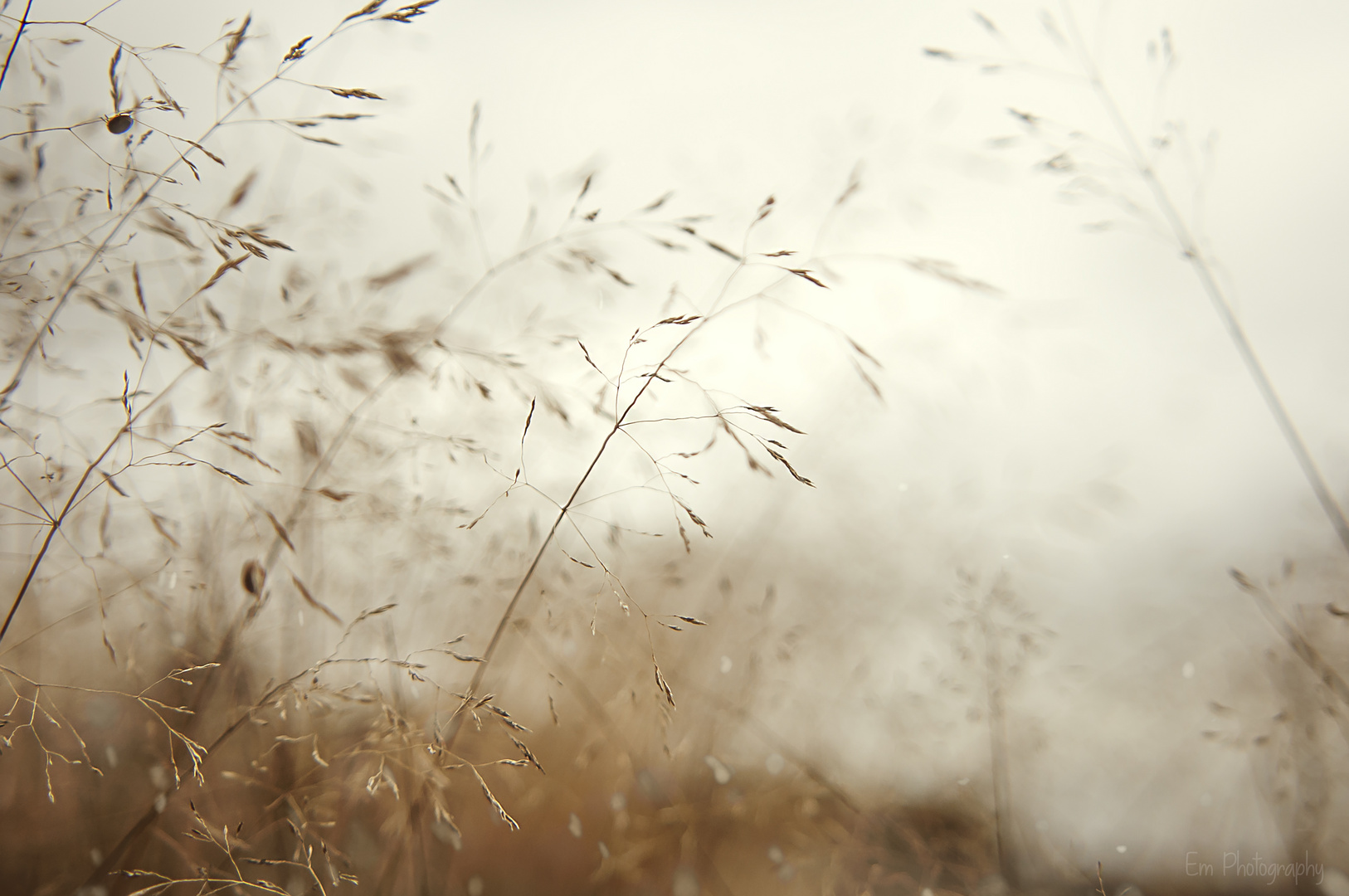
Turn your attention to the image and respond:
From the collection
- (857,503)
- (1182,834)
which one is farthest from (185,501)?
(1182,834)

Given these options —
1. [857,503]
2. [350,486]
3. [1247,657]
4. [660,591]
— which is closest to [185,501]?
[350,486]

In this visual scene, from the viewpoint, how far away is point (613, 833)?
72.4 inches

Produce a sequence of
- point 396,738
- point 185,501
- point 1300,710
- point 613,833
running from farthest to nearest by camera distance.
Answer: point 1300,710
point 613,833
point 185,501
point 396,738

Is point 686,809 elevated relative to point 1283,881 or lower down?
elevated

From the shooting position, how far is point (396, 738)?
122 centimetres

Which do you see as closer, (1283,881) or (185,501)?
(185,501)

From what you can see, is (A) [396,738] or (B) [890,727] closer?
(A) [396,738]

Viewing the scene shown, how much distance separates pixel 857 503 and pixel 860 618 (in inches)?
19.4

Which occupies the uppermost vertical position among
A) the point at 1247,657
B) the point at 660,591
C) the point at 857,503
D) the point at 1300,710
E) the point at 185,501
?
the point at 185,501

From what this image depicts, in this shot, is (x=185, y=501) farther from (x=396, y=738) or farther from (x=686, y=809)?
(x=686, y=809)

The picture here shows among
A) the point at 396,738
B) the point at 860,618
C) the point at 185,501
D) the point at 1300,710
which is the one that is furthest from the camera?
the point at 860,618

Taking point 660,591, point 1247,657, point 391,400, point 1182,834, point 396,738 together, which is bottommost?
point 1182,834

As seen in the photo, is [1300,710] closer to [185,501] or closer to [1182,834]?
[1182,834]

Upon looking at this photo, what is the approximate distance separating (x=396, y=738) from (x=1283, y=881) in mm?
2973
